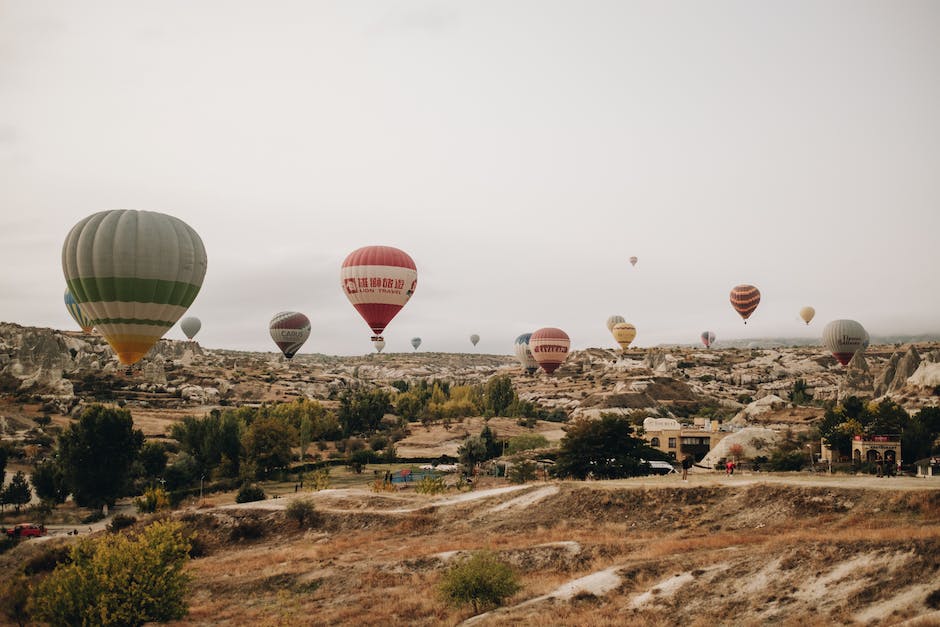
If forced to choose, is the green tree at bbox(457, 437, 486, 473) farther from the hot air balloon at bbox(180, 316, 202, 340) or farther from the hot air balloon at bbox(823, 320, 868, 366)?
the hot air balloon at bbox(180, 316, 202, 340)

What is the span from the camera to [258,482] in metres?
77.1

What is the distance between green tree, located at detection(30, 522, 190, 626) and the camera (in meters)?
23.5

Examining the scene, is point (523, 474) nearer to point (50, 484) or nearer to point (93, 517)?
point (93, 517)

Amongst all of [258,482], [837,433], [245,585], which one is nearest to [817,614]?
[245,585]

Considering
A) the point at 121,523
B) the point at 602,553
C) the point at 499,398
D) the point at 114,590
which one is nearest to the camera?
the point at 114,590

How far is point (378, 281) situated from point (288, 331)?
232 feet

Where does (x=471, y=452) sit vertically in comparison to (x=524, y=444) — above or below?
above

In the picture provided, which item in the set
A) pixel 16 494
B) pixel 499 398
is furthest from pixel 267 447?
pixel 499 398

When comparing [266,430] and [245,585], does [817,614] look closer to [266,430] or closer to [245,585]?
[245,585]

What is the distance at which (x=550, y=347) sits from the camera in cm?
11756

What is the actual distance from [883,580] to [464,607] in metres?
14.2

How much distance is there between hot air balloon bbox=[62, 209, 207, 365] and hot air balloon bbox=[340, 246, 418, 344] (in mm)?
17934

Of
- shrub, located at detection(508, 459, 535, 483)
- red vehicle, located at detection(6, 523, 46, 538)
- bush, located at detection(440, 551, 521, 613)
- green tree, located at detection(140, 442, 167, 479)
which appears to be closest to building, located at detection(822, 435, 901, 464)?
shrub, located at detection(508, 459, 535, 483)

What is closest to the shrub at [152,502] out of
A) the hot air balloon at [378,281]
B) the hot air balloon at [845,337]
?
the hot air balloon at [378,281]
